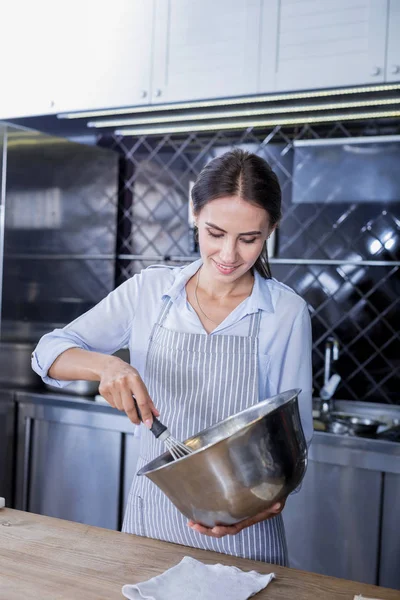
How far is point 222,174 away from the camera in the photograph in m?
1.42

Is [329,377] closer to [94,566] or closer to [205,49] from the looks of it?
[205,49]

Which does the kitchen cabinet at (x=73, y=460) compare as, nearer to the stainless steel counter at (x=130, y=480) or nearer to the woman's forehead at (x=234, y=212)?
the stainless steel counter at (x=130, y=480)

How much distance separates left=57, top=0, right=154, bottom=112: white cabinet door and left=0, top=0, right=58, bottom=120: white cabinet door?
7cm

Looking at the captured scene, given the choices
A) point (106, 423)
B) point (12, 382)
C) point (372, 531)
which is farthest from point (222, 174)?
point (12, 382)

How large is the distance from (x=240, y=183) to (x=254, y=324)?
0.31m

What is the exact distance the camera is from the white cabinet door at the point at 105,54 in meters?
2.81

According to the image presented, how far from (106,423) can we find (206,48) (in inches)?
58.3

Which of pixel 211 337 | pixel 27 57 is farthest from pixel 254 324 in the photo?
pixel 27 57

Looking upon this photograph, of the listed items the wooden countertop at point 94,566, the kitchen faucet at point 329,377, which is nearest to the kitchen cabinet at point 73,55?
the kitchen faucet at point 329,377

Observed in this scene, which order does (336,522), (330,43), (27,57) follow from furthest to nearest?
(27,57)
(330,43)
(336,522)

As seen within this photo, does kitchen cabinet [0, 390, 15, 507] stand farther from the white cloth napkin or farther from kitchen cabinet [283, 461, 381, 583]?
the white cloth napkin

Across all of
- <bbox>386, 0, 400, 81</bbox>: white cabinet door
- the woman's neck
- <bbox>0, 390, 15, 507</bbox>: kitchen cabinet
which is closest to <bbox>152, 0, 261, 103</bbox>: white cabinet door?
<bbox>386, 0, 400, 81</bbox>: white cabinet door

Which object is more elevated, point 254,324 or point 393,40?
point 393,40

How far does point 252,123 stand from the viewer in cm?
293
